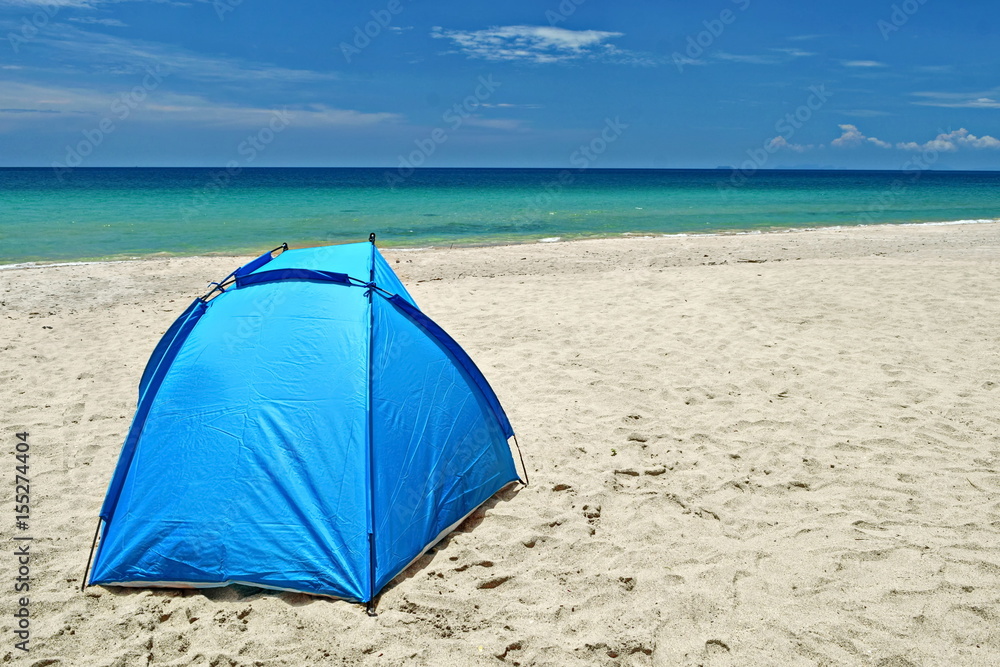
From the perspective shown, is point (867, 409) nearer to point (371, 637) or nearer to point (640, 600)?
point (640, 600)

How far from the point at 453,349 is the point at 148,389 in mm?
2076

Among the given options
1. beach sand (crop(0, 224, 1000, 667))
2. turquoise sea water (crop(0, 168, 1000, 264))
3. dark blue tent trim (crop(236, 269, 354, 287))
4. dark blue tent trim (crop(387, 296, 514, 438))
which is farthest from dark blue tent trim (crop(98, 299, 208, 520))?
turquoise sea water (crop(0, 168, 1000, 264))

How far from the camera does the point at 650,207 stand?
35.7m

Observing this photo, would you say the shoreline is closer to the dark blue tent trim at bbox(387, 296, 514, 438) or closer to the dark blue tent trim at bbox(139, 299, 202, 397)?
the dark blue tent trim at bbox(139, 299, 202, 397)

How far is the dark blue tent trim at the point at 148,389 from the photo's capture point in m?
4.04

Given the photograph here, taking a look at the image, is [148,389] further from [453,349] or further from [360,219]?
[360,219]

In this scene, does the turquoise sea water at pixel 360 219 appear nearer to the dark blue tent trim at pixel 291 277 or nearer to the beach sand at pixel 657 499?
the beach sand at pixel 657 499

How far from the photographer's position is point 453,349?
191 inches

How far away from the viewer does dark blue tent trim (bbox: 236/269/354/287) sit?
4.68 meters

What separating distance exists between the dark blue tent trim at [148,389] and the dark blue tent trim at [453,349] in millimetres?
1403

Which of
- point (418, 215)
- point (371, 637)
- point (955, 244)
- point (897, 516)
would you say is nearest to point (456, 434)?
point (371, 637)

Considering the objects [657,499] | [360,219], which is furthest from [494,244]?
[657,499]

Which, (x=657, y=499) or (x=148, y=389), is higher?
(x=148, y=389)

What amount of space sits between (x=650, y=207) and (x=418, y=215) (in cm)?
1324
